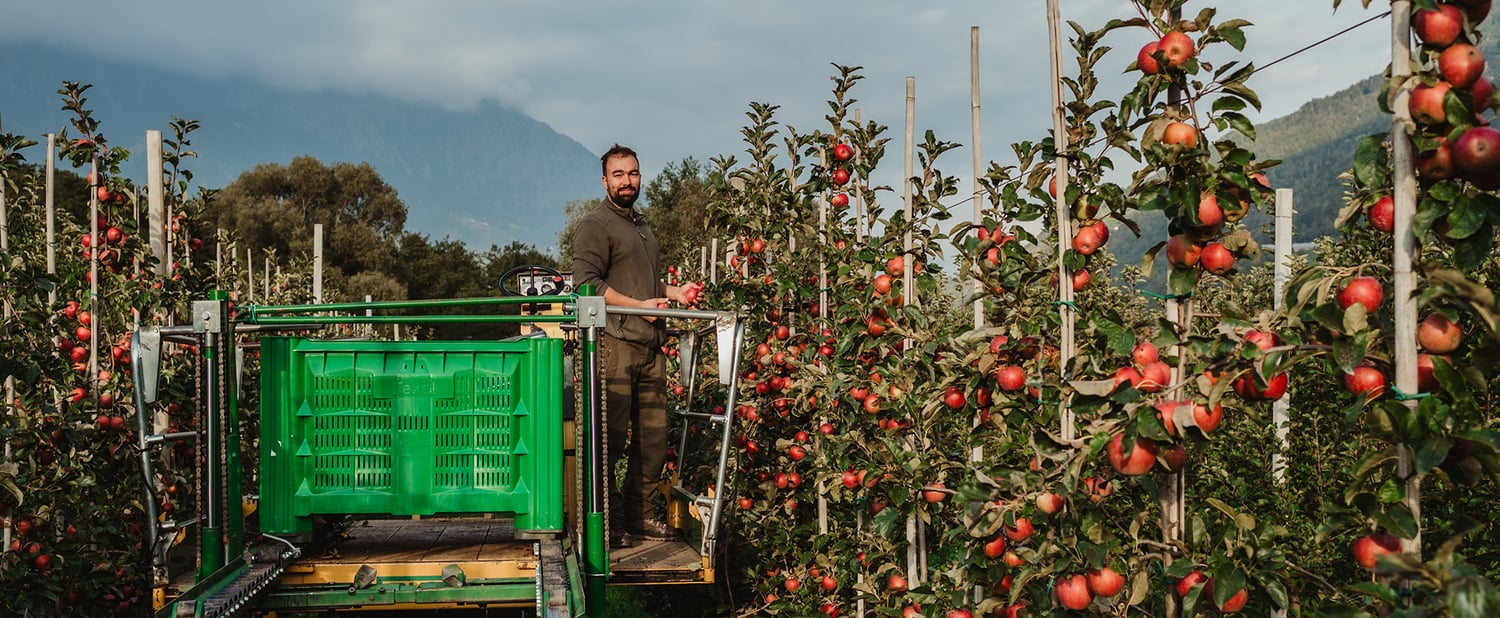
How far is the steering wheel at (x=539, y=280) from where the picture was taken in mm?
5625

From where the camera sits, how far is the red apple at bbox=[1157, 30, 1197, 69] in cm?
235

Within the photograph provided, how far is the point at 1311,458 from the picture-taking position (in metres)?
5.73

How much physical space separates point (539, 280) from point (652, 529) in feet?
6.01

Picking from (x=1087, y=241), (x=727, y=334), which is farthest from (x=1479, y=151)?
(x=727, y=334)

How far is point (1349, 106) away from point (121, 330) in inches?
8447

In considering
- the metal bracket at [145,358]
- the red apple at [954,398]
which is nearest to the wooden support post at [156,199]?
the metal bracket at [145,358]

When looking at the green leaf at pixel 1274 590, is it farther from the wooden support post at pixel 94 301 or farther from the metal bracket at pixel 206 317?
the wooden support post at pixel 94 301

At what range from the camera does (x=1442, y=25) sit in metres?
1.80

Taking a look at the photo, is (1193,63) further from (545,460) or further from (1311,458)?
(1311,458)

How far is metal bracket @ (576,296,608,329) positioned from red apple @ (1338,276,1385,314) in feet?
7.91

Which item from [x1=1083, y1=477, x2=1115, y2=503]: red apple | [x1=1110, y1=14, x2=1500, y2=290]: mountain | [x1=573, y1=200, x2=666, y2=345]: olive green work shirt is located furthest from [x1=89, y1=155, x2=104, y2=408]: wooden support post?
[x1=1110, y1=14, x2=1500, y2=290]: mountain

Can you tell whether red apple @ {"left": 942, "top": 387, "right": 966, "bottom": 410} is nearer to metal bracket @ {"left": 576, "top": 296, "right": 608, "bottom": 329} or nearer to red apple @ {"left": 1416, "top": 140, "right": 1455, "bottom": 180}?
metal bracket @ {"left": 576, "top": 296, "right": 608, "bottom": 329}

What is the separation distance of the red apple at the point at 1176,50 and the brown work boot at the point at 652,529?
341 centimetres

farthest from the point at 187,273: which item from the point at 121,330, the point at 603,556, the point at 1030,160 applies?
the point at 1030,160
